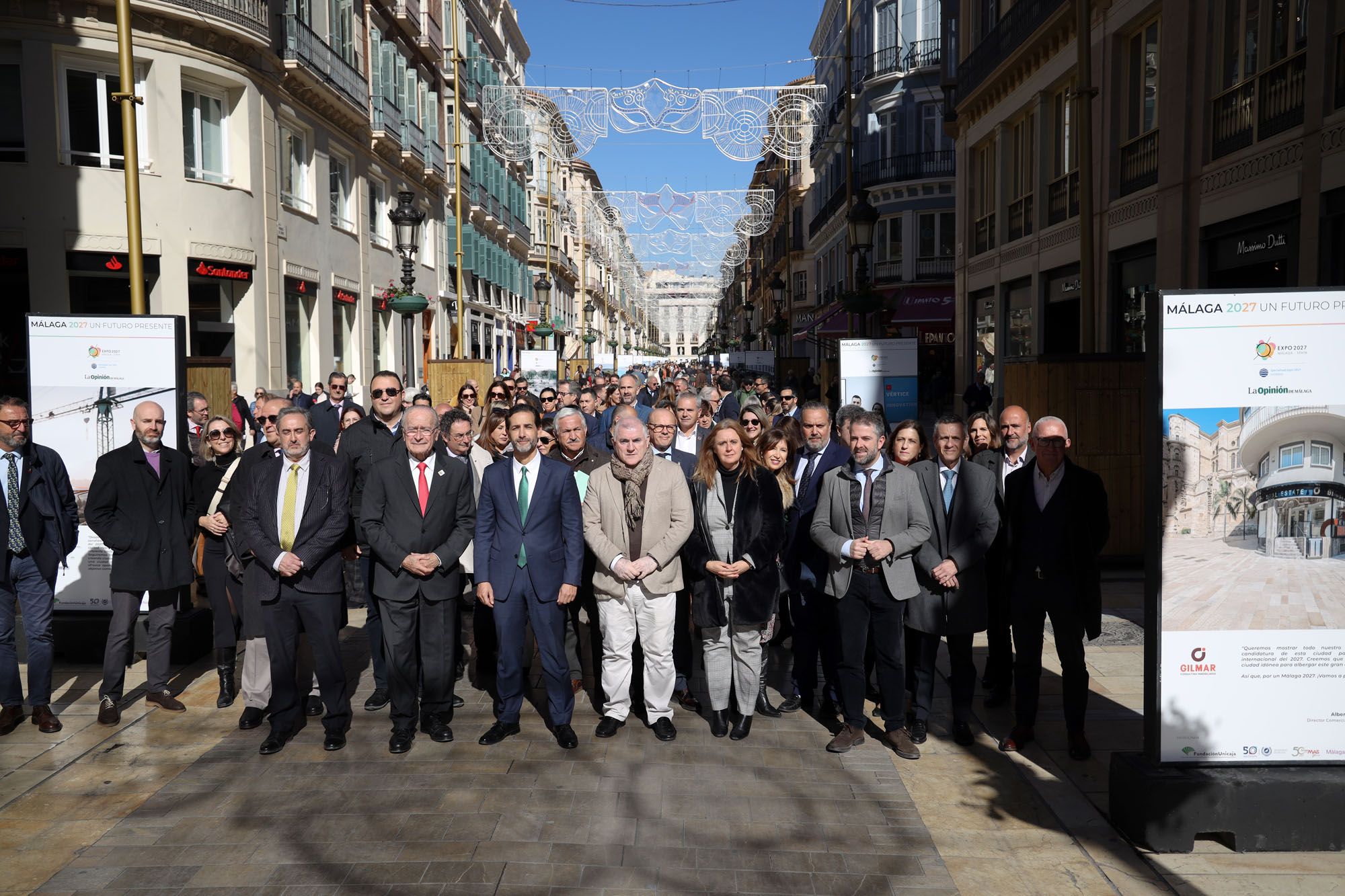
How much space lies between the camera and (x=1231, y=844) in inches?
180

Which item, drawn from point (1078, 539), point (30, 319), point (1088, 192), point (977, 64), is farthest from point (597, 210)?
point (1078, 539)

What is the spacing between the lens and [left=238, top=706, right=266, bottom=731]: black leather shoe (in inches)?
249

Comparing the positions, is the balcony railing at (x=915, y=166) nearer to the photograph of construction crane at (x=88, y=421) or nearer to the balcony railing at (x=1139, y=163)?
the balcony railing at (x=1139, y=163)

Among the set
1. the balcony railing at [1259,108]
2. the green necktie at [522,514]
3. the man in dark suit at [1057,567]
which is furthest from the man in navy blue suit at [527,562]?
the balcony railing at [1259,108]

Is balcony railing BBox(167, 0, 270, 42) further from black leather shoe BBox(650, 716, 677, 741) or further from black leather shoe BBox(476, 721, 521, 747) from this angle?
black leather shoe BBox(650, 716, 677, 741)

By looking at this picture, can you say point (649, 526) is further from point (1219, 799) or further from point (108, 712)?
point (108, 712)

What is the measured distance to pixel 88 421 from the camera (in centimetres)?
761

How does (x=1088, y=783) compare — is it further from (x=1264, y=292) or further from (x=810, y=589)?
(x=1264, y=292)

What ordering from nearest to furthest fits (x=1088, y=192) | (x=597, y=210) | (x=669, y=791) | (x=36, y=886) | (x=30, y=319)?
(x=36, y=886) < (x=669, y=791) < (x=30, y=319) < (x=1088, y=192) < (x=597, y=210)

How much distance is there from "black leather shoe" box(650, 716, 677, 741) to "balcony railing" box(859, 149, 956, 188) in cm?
3239

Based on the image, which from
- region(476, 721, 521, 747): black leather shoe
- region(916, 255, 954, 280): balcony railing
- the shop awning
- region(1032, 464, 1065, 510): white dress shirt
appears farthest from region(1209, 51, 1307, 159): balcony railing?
region(916, 255, 954, 280): balcony railing

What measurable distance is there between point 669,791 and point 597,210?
3822 cm

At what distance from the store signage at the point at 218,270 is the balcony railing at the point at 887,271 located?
2301 centimetres

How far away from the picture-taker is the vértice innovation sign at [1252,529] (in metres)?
4.45
